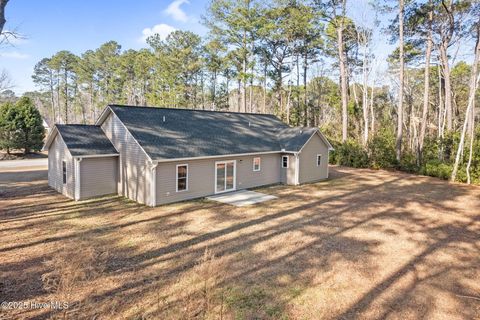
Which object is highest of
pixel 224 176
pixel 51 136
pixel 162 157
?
pixel 51 136

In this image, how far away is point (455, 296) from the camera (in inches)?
236

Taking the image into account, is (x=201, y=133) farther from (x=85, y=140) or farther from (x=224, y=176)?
(x=85, y=140)

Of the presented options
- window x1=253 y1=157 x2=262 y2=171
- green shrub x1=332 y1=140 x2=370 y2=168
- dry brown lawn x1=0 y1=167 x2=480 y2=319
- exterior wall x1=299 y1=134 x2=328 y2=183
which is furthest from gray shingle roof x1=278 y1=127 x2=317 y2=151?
green shrub x1=332 y1=140 x2=370 y2=168

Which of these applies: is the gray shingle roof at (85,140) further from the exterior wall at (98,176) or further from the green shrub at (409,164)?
the green shrub at (409,164)

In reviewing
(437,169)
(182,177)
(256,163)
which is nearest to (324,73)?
(437,169)

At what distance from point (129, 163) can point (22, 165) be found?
16908mm

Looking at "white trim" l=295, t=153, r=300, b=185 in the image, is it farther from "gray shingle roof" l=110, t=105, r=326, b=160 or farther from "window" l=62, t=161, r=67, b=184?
"window" l=62, t=161, r=67, b=184

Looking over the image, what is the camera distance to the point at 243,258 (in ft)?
24.9

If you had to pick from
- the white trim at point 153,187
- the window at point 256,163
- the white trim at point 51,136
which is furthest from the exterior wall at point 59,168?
the window at point 256,163

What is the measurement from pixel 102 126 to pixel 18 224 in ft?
22.0

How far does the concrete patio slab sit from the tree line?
41.5 ft

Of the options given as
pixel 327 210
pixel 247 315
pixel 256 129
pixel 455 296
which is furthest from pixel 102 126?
pixel 455 296

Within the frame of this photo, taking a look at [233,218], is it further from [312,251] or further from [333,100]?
[333,100]

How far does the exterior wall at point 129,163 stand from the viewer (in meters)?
12.6
